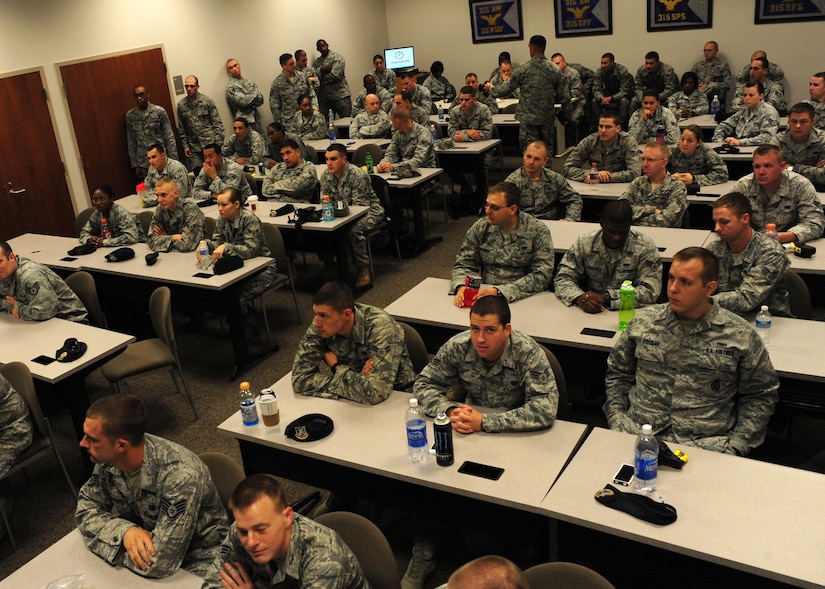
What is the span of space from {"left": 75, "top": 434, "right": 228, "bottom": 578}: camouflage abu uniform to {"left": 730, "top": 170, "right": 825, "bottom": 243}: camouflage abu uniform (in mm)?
4218

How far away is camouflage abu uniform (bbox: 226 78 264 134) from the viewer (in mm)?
11031

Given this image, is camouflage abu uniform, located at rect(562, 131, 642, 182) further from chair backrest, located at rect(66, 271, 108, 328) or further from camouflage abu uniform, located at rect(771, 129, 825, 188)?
chair backrest, located at rect(66, 271, 108, 328)

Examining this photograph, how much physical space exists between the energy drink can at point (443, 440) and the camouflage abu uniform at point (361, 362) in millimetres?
588

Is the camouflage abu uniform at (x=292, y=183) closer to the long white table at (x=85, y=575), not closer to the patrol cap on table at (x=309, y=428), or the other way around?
the patrol cap on table at (x=309, y=428)

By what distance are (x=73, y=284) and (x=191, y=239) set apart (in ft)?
3.57

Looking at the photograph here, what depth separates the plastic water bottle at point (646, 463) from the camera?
281 centimetres

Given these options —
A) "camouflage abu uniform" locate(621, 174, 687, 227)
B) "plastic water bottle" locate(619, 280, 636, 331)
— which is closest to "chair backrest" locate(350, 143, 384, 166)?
"camouflage abu uniform" locate(621, 174, 687, 227)

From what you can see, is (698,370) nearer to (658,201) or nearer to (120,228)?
(658,201)

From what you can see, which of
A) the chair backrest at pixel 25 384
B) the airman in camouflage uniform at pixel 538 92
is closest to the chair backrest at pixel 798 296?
the chair backrest at pixel 25 384

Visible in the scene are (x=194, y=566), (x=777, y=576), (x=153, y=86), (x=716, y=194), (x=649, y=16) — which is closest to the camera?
(x=777, y=576)

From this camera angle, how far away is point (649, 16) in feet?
39.1

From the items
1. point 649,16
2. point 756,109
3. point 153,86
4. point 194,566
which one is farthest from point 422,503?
point 649,16

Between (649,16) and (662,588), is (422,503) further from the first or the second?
(649,16)

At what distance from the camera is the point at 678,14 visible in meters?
11.7
